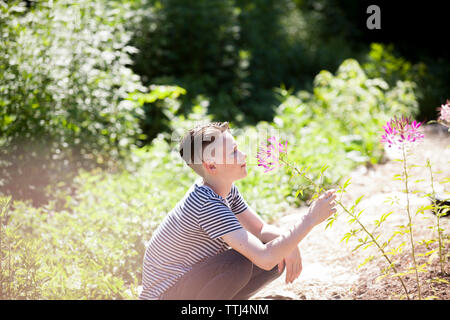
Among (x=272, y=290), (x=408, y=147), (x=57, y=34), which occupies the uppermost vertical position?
(x=57, y=34)

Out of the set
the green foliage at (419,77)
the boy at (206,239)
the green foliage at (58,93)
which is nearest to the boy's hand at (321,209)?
the boy at (206,239)

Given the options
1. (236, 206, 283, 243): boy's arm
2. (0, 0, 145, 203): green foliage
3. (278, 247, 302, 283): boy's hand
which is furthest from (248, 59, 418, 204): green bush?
(278, 247, 302, 283): boy's hand

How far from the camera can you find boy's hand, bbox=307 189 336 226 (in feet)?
6.91

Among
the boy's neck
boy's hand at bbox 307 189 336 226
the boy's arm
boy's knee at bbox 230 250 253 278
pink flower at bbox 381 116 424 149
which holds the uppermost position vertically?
pink flower at bbox 381 116 424 149

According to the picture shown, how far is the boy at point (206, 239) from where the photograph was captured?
218 centimetres

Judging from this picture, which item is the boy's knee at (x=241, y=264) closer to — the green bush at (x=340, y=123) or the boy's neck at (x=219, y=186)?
the boy's neck at (x=219, y=186)

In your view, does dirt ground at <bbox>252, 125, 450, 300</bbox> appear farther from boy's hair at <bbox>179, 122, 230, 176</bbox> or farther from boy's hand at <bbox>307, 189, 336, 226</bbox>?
boy's hair at <bbox>179, 122, 230, 176</bbox>

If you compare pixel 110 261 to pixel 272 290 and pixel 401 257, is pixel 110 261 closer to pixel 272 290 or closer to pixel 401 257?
pixel 272 290

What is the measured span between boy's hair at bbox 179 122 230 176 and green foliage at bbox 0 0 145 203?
2.40m

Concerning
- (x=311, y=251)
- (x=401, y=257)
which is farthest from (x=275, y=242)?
(x=311, y=251)

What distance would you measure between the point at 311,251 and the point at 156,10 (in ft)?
14.5

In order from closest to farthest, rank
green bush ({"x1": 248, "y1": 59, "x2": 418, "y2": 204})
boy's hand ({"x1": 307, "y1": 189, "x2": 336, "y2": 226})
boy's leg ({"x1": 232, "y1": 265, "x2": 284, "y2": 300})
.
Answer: boy's hand ({"x1": 307, "y1": 189, "x2": 336, "y2": 226}) → boy's leg ({"x1": 232, "y1": 265, "x2": 284, "y2": 300}) → green bush ({"x1": 248, "y1": 59, "x2": 418, "y2": 204})

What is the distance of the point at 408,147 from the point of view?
218cm
